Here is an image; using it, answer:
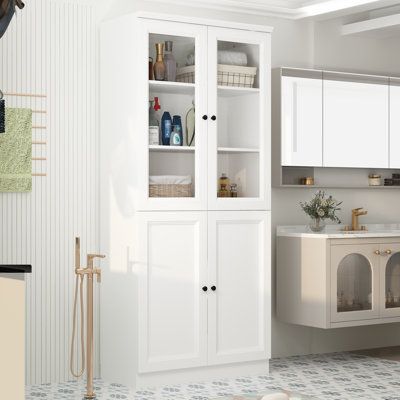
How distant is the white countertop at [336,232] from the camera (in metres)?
5.80

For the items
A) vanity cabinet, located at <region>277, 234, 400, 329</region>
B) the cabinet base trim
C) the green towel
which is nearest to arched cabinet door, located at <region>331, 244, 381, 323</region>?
vanity cabinet, located at <region>277, 234, 400, 329</region>

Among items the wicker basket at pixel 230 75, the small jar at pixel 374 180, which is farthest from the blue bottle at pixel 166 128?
the small jar at pixel 374 180

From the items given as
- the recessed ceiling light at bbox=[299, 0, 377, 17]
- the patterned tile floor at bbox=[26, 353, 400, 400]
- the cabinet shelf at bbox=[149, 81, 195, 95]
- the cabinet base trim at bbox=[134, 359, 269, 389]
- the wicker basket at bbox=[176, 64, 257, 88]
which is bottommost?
the patterned tile floor at bbox=[26, 353, 400, 400]

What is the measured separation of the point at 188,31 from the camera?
17.5 ft

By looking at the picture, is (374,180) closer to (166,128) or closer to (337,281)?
(337,281)

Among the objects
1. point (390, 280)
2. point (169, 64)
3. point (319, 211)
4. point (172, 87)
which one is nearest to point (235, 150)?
point (172, 87)

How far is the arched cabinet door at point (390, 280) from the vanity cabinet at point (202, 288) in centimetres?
88

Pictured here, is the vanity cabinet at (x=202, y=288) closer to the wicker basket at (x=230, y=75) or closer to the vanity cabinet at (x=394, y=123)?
the wicker basket at (x=230, y=75)

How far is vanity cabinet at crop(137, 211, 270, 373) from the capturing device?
5.23 m

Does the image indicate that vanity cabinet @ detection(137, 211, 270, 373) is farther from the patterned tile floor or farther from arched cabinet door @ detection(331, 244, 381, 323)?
arched cabinet door @ detection(331, 244, 381, 323)

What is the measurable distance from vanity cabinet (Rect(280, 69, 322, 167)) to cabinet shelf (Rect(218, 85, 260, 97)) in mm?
428

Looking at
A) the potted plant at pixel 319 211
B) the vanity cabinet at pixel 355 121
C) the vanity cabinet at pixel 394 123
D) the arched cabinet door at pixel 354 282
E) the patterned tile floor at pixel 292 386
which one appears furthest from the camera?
the vanity cabinet at pixel 394 123

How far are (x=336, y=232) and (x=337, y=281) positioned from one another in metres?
0.49

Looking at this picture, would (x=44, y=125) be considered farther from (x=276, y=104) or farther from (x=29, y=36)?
(x=276, y=104)
